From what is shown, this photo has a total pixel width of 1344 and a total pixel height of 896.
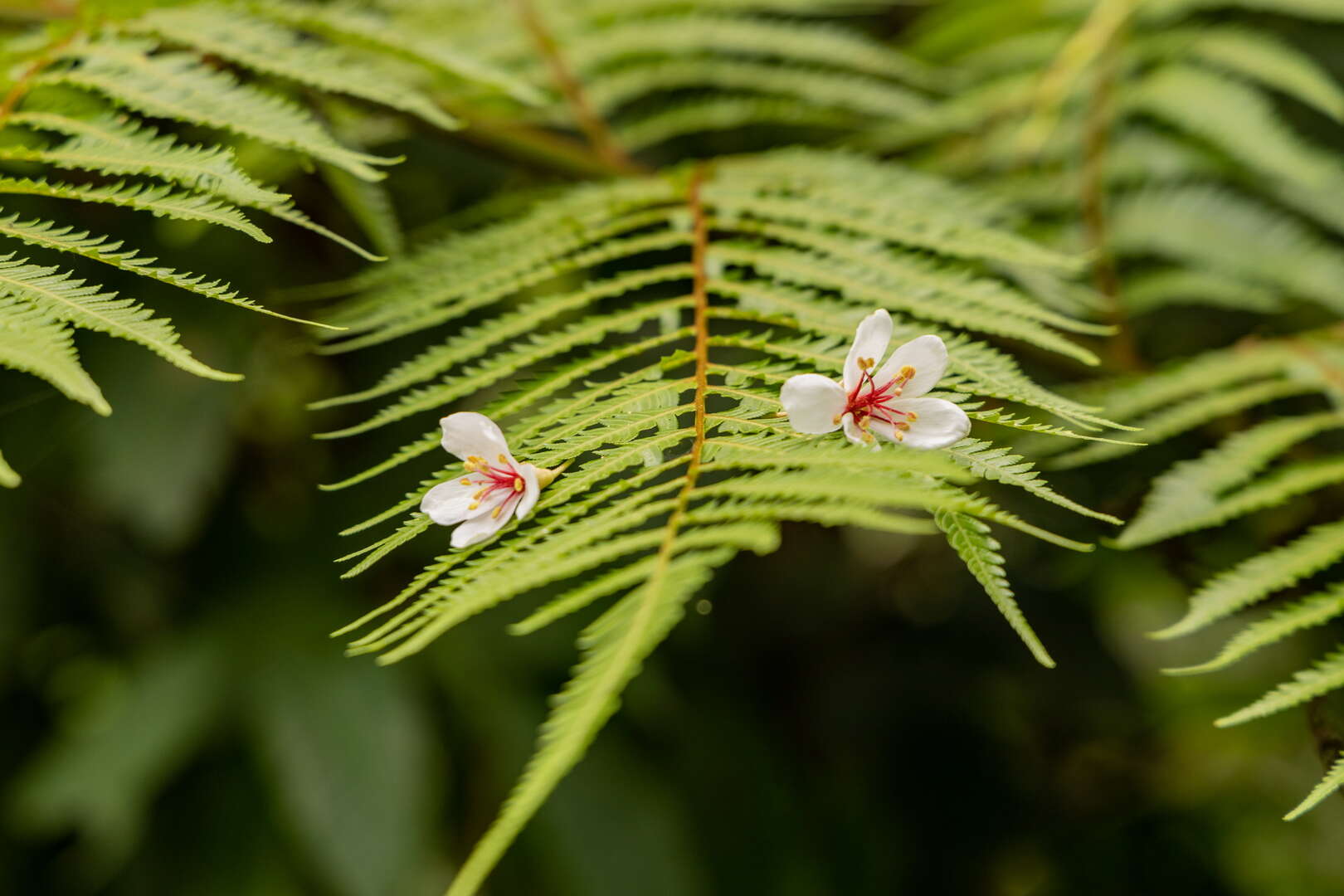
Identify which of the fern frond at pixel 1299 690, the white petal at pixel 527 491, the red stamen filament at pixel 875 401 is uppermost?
the red stamen filament at pixel 875 401

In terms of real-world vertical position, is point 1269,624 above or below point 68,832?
above

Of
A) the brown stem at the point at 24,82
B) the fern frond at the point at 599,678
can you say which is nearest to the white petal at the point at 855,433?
the fern frond at the point at 599,678

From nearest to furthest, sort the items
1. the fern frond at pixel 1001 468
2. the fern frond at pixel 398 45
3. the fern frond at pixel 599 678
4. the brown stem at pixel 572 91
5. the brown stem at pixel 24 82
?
the fern frond at pixel 599 678, the fern frond at pixel 1001 468, the brown stem at pixel 24 82, the fern frond at pixel 398 45, the brown stem at pixel 572 91

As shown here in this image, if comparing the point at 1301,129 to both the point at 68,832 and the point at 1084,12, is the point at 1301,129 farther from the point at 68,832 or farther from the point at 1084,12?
the point at 68,832

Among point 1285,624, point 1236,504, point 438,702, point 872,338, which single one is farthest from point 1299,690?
point 438,702

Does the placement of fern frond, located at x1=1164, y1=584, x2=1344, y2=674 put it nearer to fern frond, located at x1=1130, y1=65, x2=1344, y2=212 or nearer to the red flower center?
the red flower center

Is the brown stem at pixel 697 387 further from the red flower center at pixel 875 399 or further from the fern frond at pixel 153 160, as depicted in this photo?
the fern frond at pixel 153 160

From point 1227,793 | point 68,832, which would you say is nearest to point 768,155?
point 68,832
